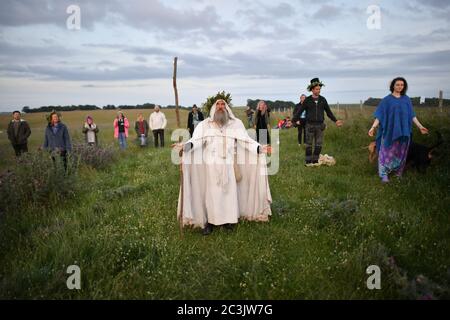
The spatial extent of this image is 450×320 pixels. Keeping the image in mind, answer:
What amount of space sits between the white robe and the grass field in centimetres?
30

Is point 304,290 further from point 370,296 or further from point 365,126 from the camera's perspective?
point 365,126

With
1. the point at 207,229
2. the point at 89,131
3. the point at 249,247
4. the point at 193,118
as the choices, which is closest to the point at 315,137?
the point at 207,229

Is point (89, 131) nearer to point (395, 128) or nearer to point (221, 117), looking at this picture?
point (221, 117)

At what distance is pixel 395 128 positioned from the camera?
7.79 m

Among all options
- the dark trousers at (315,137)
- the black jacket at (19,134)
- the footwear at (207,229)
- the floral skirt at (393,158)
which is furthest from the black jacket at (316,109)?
the black jacket at (19,134)

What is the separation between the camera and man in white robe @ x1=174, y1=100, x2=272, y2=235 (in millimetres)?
5691

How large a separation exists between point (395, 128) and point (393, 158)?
805 millimetres

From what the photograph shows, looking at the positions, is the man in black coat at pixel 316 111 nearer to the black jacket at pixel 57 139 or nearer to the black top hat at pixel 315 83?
the black top hat at pixel 315 83

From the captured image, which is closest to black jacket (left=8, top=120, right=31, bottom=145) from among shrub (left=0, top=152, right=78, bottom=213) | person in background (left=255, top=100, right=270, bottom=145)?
shrub (left=0, top=152, right=78, bottom=213)

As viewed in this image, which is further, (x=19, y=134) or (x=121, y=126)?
(x=121, y=126)

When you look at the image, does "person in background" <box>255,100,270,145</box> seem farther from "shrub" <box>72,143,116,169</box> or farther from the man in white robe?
the man in white robe
